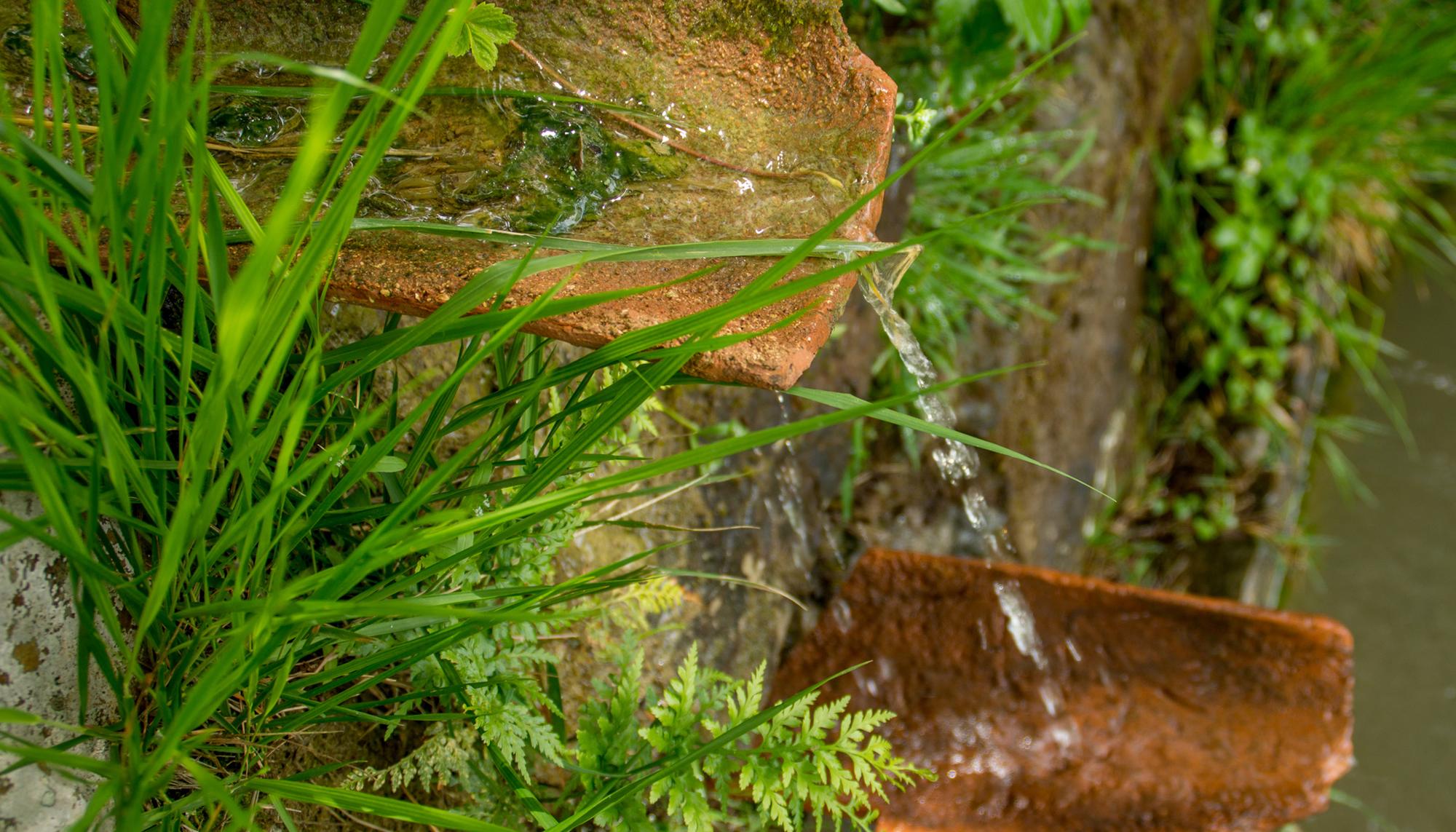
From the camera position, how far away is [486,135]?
1.24 meters

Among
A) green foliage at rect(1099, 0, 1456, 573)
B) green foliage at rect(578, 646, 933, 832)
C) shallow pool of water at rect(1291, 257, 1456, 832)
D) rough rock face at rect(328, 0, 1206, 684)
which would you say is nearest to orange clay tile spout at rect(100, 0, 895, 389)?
rough rock face at rect(328, 0, 1206, 684)

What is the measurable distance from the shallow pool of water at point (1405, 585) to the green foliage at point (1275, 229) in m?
0.12

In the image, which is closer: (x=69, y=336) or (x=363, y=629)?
(x=69, y=336)

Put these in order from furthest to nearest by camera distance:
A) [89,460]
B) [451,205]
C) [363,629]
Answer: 1. [451,205]
2. [363,629]
3. [89,460]

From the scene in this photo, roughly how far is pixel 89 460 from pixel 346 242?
1.21 feet

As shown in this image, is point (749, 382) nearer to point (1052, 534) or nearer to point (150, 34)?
point (150, 34)

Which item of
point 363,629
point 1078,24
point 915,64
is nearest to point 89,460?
point 363,629

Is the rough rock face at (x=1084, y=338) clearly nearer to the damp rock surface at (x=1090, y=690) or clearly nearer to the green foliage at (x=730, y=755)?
the damp rock surface at (x=1090, y=690)

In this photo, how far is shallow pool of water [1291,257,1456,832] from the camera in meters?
3.24

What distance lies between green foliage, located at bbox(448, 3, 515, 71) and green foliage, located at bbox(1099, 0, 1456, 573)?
267 cm

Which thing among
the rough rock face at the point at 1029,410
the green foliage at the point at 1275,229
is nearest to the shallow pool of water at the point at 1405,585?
the green foliage at the point at 1275,229

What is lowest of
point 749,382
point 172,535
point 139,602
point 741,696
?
point 741,696

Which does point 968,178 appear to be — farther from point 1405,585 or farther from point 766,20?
point 1405,585

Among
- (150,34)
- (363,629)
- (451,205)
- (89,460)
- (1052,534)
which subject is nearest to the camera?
(150,34)
